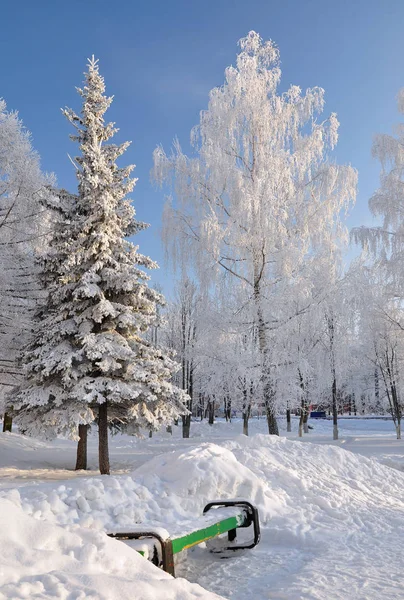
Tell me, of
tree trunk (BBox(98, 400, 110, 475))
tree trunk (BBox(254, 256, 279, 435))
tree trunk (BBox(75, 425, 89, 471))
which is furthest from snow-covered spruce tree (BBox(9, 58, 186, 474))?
tree trunk (BBox(254, 256, 279, 435))

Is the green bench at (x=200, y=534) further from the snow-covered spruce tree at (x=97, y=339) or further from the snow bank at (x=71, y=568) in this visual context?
the snow-covered spruce tree at (x=97, y=339)

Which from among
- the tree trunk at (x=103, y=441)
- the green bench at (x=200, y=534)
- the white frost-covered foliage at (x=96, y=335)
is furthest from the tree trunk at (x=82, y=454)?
the green bench at (x=200, y=534)

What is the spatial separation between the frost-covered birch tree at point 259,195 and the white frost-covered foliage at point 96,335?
1874 mm

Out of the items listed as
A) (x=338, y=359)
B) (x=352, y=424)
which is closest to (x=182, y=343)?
(x=338, y=359)

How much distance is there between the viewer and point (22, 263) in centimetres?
1681

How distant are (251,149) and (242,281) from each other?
4.41 meters

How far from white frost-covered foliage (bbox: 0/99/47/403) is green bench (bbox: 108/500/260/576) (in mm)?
11746

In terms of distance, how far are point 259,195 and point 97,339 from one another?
6450mm

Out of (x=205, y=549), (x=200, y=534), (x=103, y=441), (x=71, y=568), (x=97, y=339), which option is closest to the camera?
(x=71, y=568)

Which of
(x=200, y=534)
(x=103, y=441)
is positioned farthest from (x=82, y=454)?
(x=200, y=534)

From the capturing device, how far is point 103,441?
13812 millimetres

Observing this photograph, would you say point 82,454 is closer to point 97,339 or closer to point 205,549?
point 97,339

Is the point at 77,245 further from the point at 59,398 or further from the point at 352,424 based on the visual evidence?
the point at 352,424

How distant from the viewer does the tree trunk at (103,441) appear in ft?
44.8
